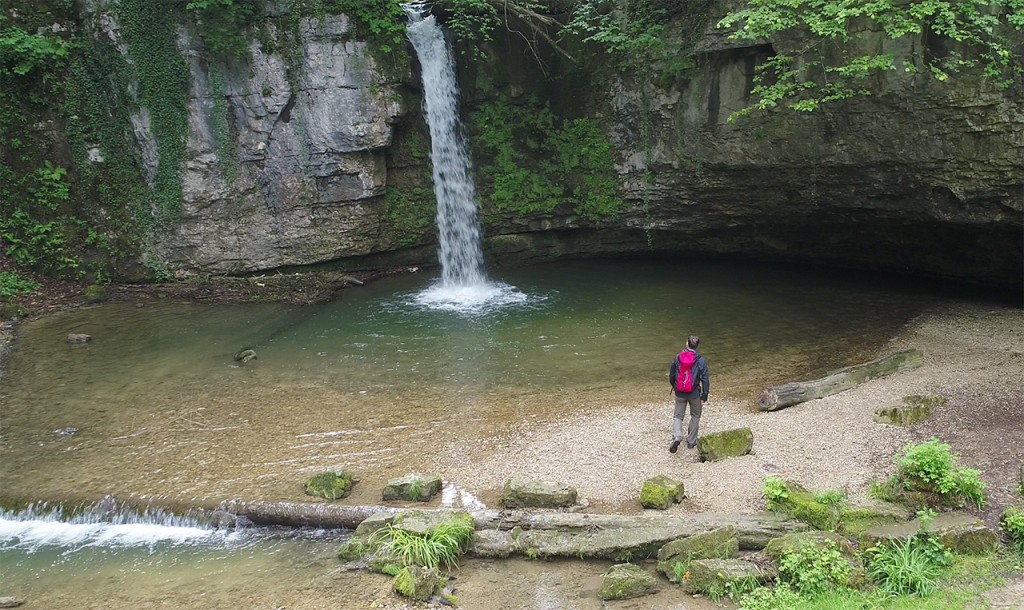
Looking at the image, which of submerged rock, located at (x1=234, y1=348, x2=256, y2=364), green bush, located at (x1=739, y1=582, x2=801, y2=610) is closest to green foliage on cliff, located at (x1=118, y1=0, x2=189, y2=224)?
submerged rock, located at (x1=234, y1=348, x2=256, y2=364)

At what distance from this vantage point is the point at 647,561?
7.38 metres

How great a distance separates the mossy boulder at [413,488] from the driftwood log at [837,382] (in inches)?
204

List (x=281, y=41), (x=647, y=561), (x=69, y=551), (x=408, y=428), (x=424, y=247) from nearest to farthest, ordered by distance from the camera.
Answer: (x=647, y=561), (x=69, y=551), (x=408, y=428), (x=281, y=41), (x=424, y=247)

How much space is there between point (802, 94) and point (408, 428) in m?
9.72

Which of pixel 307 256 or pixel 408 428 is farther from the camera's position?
pixel 307 256

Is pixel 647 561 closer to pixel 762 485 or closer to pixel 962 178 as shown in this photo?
pixel 762 485

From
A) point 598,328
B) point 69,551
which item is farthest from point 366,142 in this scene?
point 69,551

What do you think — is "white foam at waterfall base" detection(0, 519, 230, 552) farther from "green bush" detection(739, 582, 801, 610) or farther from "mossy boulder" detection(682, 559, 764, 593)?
"green bush" detection(739, 582, 801, 610)

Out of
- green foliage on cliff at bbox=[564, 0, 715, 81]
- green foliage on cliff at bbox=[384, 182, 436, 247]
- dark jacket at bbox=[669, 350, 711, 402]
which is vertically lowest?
dark jacket at bbox=[669, 350, 711, 402]

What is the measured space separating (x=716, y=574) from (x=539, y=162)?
1442cm

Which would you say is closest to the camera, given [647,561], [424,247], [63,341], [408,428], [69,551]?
[647,561]

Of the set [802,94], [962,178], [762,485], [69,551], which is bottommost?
→ [69,551]

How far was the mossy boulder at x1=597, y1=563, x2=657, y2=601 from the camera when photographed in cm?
679

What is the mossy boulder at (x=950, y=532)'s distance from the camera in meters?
6.69
